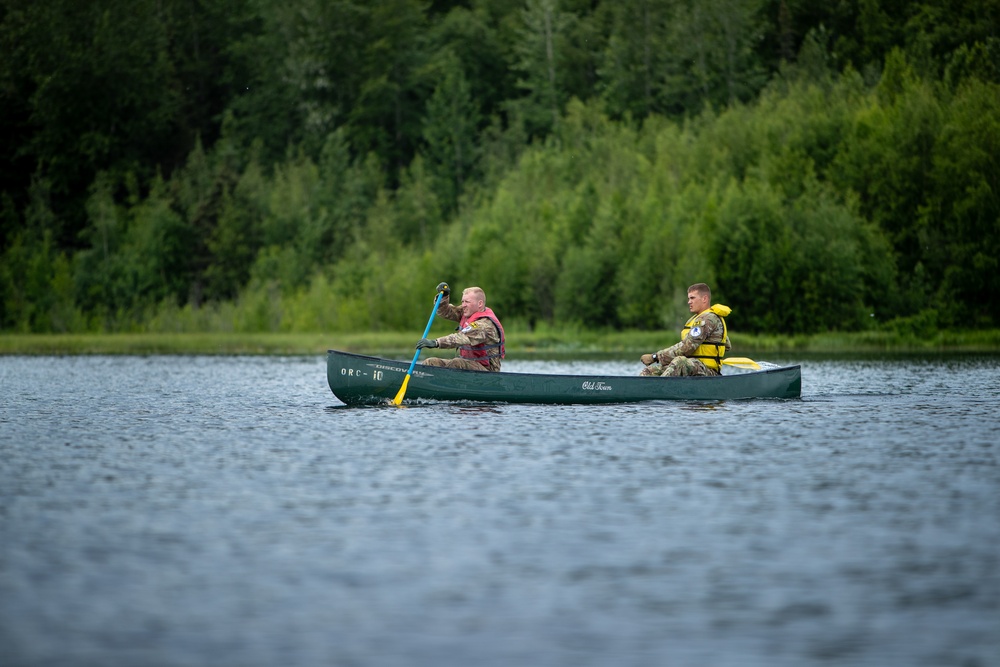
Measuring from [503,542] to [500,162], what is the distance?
199 feet

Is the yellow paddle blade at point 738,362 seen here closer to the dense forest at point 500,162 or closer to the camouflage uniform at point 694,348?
the camouflage uniform at point 694,348

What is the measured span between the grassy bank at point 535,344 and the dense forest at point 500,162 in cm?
120

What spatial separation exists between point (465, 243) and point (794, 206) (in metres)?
14.3

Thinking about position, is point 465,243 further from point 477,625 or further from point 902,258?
point 477,625

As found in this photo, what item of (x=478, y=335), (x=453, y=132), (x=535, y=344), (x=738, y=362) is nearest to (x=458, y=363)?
(x=478, y=335)

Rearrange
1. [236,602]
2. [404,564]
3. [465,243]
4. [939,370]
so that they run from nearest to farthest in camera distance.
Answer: [236,602], [404,564], [939,370], [465,243]

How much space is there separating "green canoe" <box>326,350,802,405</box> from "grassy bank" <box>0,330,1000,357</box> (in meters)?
24.0

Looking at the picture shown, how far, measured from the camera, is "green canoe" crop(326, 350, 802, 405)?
2122 centimetres

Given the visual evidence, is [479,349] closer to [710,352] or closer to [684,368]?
[684,368]

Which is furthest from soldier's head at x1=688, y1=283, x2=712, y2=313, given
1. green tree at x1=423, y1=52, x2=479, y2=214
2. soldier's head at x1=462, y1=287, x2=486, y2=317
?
green tree at x1=423, y1=52, x2=479, y2=214

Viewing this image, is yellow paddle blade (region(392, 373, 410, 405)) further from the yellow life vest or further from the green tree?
the green tree

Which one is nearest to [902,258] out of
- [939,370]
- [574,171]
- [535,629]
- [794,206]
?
[794,206]

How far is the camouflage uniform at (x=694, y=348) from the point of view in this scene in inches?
861

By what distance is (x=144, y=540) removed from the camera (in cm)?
1055
